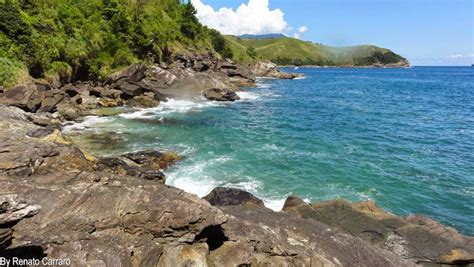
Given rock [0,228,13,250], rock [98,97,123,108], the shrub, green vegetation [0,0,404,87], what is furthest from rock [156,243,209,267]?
rock [98,97,123,108]

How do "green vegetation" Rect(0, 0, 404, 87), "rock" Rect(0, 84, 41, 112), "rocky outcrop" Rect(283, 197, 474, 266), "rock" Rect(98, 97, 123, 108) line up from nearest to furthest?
1. "rocky outcrop" Rect(283, 197, 474, 266)
2. "rock" Rect(0, 84, 41, 112)
3. "green vegetation" Rect(0, 0, 404, 87)
4. "rock" Rect(98, 97, 123, 108)

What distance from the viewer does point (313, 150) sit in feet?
124

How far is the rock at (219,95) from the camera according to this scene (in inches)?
2763

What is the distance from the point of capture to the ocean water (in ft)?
87.7

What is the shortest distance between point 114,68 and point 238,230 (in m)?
62.4

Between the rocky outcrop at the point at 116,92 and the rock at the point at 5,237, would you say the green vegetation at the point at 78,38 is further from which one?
the rock at the point at 5,237

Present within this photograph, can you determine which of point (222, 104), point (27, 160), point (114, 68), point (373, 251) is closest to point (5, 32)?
point (114, 68)

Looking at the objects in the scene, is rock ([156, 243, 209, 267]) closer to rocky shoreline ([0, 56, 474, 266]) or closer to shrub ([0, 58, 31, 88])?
rocky shoreline ([0, 56, 474, 266])

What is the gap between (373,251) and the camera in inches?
549

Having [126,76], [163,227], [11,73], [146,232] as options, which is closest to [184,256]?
[163,227]

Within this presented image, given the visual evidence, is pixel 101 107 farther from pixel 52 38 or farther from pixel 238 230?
pixel 238 230

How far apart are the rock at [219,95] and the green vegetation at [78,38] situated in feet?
58.5

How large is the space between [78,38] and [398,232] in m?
62.7

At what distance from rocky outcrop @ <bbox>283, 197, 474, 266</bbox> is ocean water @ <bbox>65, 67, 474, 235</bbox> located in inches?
202
